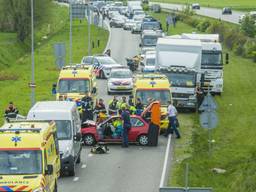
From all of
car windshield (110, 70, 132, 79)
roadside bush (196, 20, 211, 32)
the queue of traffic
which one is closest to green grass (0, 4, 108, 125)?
car windshield (110, 70, 132, 79)

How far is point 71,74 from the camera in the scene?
131ft

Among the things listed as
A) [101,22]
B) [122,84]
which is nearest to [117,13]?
[101,22]

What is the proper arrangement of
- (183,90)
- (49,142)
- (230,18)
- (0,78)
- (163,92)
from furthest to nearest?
(230,18)
(0,78)
(183,90)
(163,92)
(49,142)

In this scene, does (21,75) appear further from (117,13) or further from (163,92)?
(117,13)

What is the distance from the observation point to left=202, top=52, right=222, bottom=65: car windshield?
49.4m

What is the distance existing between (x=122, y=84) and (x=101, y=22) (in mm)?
65884

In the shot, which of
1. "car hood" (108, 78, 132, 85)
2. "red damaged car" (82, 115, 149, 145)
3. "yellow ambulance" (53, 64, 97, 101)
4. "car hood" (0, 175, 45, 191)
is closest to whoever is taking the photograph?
"car hood" (0, 175, 45, 191)

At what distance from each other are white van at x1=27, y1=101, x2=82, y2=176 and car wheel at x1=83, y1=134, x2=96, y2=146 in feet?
15.5

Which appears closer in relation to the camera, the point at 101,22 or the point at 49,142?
the point at 49,142

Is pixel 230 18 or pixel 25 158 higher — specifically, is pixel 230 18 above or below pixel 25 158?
below

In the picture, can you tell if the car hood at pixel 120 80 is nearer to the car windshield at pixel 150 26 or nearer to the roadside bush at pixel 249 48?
the roadside bush at pixel 249 48

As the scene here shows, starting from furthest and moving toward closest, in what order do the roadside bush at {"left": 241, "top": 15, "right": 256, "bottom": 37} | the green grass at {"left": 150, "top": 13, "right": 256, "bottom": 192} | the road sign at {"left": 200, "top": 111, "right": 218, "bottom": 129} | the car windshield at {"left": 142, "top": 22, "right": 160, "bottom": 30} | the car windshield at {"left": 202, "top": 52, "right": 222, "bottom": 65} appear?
the car windshield at {"left": 142, "top": 22, "right": 160, "bottom": 30} < the roadside bush at {"left": 241, "top": 15, "right": 256, "bottom": 37} < the car windshield at {"left": 202, "top": 52, "right": 222, "bottom": 65} < the road sign at {"left": 200, "top": 111, "right": 218, "bottom": 129} < the green grass at {"left": 150, "top": 13, "right": 256, "bottom": 192}

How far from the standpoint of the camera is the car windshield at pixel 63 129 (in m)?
27.1

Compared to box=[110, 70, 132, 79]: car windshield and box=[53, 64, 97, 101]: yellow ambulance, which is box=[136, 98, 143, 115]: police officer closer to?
box=[53, 64, 97, 101]: yellow ambulance
